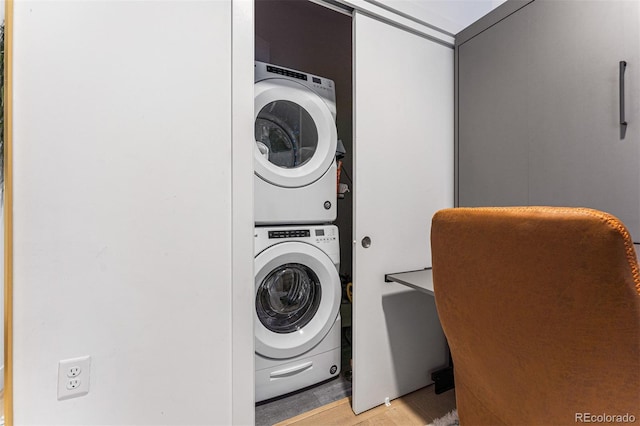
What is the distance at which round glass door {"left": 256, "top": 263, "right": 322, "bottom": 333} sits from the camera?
5.00 feet

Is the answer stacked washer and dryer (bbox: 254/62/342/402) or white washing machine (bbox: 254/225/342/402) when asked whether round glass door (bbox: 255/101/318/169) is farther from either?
white washing machine (bbox: 254/225/342/402)

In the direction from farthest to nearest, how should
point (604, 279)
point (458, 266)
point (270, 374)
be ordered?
point (270, 374)
point (458, 266)
point (604, 279)

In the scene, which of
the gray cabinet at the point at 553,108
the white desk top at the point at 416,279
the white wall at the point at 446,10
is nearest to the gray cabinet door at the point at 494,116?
the gray cabinet at the point at 553,108

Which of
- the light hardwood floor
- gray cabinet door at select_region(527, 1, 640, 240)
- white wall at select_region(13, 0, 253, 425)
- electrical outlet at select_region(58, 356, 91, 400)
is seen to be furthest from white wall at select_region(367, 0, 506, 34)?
the light hardwood floor

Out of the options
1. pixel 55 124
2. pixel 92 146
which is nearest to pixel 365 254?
pixel 92 146

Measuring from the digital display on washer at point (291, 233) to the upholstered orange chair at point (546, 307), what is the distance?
94cm

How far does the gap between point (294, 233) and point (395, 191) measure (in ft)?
1.83

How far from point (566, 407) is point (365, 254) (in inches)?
36.3

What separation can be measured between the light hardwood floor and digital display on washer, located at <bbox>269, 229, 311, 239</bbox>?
2.83ft

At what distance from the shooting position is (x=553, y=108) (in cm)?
122

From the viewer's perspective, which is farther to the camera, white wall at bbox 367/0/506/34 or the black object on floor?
the black object on floor

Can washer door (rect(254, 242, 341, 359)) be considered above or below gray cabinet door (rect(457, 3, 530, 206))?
below

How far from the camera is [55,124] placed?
88 cm

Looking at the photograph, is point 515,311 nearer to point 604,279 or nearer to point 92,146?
point 604,279
